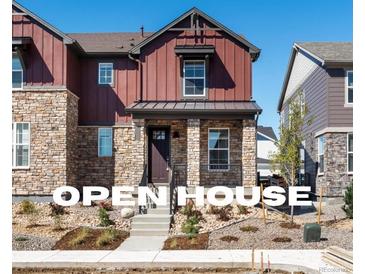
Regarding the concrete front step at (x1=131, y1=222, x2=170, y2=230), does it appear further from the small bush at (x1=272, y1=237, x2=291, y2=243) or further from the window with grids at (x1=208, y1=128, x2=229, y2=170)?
the window with grids at (x1=208, y1=128, x2=229, y2=170)

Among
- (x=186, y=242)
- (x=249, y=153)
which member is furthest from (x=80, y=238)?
(x=249, y=153)

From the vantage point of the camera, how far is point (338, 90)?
21531 millimetres

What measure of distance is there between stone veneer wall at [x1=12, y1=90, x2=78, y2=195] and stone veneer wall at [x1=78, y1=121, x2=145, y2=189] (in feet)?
6.95

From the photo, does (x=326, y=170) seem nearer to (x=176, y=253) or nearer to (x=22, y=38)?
(x=176, y=253)

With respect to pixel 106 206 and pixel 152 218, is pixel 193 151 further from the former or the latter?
pixel 152 218

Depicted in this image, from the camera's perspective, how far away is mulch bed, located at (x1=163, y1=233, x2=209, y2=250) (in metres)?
13.8

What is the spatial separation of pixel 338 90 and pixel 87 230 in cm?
1238

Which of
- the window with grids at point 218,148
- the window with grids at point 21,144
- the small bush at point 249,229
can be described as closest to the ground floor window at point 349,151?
the window with grids at point 218,148

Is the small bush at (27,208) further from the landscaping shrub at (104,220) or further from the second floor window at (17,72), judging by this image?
the second floor window at (17,72)

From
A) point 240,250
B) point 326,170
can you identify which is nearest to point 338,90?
point 326,170

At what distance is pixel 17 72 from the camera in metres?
20.9

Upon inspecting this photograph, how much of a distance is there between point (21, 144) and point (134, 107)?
4.90 meters

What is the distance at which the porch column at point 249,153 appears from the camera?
66.2ft

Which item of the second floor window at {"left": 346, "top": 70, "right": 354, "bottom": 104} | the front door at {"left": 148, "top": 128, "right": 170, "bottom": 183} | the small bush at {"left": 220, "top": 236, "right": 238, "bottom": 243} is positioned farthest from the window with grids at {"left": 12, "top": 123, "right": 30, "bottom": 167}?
the second floor window at {"left": 346, "top": 70, "right": 354, "bottom": 104}
